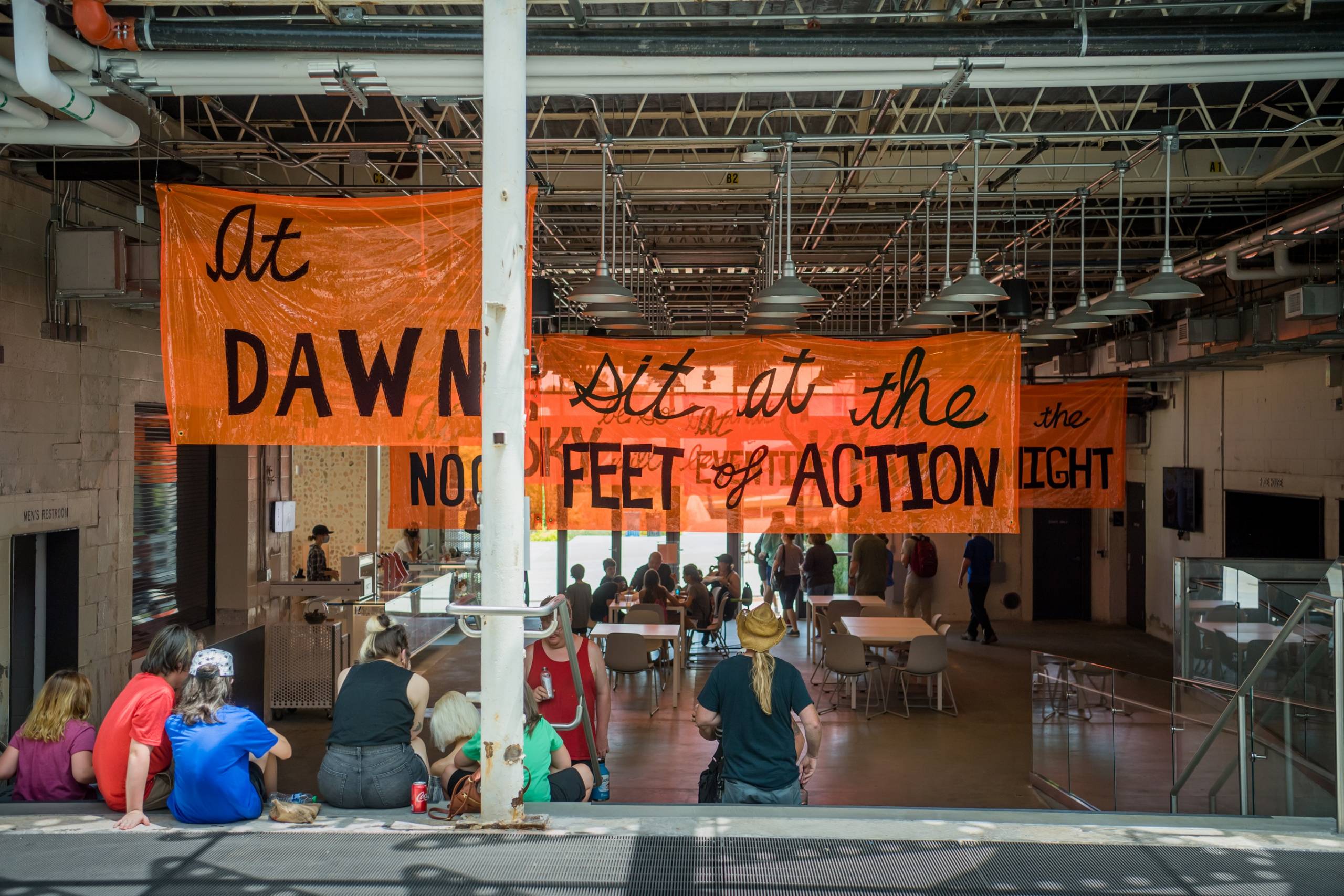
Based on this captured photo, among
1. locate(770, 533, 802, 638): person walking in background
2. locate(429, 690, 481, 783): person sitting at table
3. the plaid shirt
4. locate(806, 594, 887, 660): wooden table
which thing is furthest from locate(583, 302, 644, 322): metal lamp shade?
locate(770, 533, 802, 638): person walking in background

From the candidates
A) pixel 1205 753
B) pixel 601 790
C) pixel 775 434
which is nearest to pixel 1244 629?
pixel 1205 753

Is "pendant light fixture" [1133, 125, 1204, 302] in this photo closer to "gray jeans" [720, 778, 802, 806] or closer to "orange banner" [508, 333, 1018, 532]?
"orange banner" [508, 333, 1018, 532]

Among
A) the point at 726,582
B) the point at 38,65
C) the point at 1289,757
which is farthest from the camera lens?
the point at 726,582

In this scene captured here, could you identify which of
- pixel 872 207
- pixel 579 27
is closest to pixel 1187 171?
pixel 872 207

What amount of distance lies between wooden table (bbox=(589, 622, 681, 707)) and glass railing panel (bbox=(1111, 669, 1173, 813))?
16.4 ft

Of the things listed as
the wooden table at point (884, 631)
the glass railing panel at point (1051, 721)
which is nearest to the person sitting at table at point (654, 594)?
the wooden table at point (884, 631)

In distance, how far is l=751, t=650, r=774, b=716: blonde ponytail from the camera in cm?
470

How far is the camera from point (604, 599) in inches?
564

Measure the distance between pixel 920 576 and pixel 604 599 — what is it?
18.5ft

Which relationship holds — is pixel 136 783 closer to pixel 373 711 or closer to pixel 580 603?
pixel 373 711

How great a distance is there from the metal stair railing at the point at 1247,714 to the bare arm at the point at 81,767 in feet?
18.8

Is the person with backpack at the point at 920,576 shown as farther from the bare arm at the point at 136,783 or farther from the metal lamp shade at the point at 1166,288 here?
the bare arm at the point at 136,783

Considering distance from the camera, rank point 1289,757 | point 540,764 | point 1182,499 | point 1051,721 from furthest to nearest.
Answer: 1. point 1182,499
2. point 1051,721
3. point 1289,757
4. point 540,764

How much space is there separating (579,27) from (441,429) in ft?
7.53
